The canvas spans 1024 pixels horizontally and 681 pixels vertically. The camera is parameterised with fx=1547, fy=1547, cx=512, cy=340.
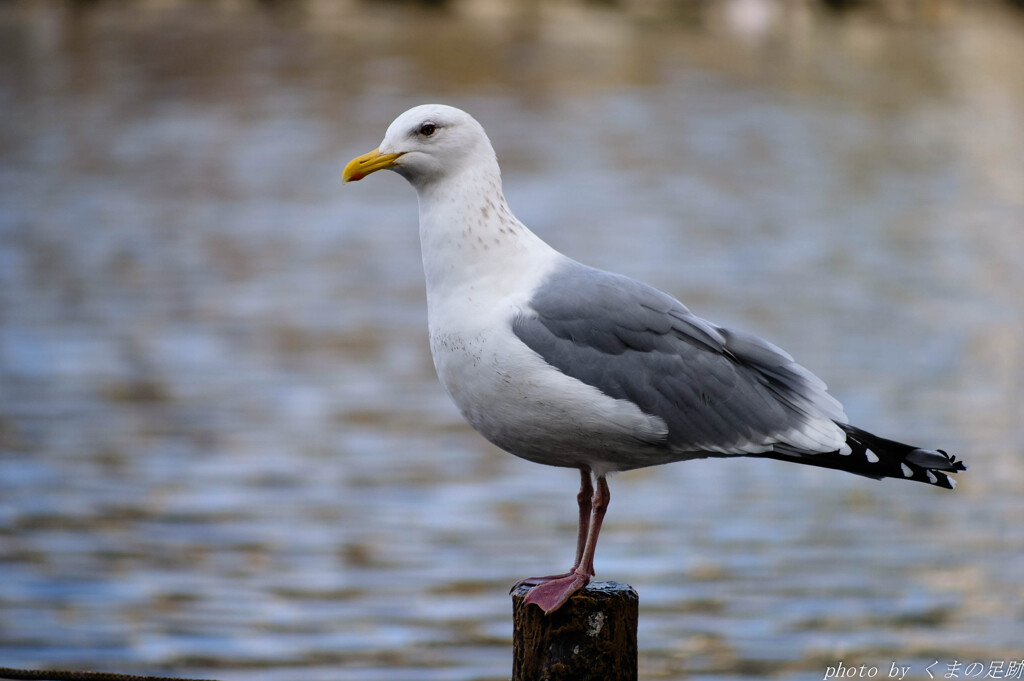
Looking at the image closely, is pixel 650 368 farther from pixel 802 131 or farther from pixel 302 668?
pixel 802 131

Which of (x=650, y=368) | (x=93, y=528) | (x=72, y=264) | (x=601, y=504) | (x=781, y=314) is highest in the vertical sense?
(x=72, y=264)

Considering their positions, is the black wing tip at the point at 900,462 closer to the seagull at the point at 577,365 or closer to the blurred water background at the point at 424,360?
the seagull at the point at 577,365

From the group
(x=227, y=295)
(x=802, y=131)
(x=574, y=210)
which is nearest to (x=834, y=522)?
(x=227, y=295)

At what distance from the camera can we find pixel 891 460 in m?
3.97

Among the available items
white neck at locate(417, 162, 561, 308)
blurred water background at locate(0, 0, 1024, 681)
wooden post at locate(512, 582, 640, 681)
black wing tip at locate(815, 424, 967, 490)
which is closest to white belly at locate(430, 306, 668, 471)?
white neck at locate(417, 162, 561, 308)

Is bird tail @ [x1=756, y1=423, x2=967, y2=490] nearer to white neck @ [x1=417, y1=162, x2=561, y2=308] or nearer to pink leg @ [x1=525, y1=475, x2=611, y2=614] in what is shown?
pink leg @ [x1=525, y1=475, x2=611, y2=614]

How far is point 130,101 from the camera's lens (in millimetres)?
25281

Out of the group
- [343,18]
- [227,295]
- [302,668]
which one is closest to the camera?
[302,668]

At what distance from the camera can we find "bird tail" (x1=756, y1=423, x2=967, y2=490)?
13.0ft

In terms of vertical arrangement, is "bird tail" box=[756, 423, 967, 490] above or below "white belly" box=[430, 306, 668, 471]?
below

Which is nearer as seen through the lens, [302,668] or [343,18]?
[302,668]

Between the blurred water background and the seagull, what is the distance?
→ 317 cm

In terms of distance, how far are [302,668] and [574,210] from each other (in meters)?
11.4

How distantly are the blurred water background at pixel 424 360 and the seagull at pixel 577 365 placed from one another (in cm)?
317
